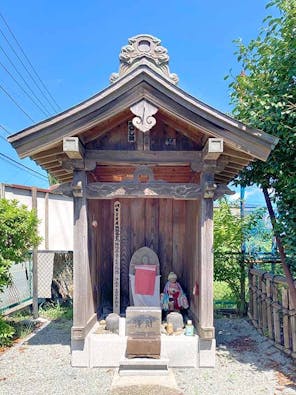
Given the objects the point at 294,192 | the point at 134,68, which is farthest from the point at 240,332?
the point at 134,68

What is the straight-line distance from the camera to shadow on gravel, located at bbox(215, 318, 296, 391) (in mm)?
Answer: 4074

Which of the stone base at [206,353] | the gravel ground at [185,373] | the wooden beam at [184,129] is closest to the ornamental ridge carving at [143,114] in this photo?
the wooden beam at [184,129]

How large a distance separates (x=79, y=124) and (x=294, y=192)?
282 cm

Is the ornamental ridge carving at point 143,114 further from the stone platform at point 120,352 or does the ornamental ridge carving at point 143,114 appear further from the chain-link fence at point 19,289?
the chain-link fence at point 19,289

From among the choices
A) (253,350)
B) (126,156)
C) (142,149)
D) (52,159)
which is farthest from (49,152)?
(253,350)

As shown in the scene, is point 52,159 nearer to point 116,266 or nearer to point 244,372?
point 116,266

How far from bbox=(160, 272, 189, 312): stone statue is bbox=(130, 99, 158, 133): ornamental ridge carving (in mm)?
2720

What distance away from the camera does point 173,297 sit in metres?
5.45

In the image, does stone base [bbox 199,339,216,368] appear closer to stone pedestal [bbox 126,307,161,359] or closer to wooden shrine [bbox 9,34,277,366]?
wooden shrine [bbox 9,34,277,366]

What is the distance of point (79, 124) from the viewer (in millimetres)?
4070

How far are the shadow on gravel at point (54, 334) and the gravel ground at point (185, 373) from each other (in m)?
0.02

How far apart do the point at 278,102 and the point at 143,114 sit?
169 cm

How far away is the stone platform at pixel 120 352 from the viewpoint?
4.28m

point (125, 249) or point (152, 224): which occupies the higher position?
point (152, 224)
